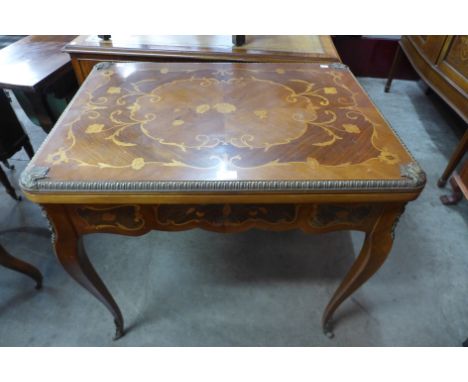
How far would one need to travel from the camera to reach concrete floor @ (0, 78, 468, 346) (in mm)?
1065

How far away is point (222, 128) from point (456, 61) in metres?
1.45

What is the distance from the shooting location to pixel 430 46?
1.77 meters

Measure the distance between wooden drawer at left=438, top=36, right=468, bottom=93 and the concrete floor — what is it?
656 mm

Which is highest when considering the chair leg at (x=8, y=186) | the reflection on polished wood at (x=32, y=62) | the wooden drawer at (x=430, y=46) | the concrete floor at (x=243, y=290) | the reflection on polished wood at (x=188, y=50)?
the reflection on polished wood at (x=188, y=50)

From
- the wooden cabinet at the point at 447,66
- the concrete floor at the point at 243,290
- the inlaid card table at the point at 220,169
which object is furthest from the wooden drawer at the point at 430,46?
the inlaid card table at the point at 220,169

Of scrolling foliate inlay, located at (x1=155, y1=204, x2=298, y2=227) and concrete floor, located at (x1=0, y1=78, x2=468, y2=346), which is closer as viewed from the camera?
scrolling foliate inlay, located at (x1=155, y1=204, x2=298, y2=227)

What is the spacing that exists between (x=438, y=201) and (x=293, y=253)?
35.7 inches

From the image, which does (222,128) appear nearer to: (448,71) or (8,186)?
(8,186)

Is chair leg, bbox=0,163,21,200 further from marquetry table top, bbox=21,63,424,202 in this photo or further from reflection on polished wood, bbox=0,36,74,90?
marquetry table top, bbox=21,63,424,202

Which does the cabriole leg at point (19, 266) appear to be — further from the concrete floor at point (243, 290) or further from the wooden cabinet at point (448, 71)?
the wooden cabinet at point (448, 71)

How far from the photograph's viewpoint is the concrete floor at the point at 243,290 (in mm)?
1065

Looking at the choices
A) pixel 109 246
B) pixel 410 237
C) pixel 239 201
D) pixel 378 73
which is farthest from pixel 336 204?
pixel 378 73

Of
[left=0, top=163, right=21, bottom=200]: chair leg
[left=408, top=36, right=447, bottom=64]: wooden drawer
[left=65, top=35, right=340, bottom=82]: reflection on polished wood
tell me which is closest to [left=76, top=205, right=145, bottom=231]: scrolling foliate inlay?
[left=65, top=35, right=340, bottom=82]: reflection on polished wood

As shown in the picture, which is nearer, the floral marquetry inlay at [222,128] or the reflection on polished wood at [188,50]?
the floral marquetry inlay at [222,128]
